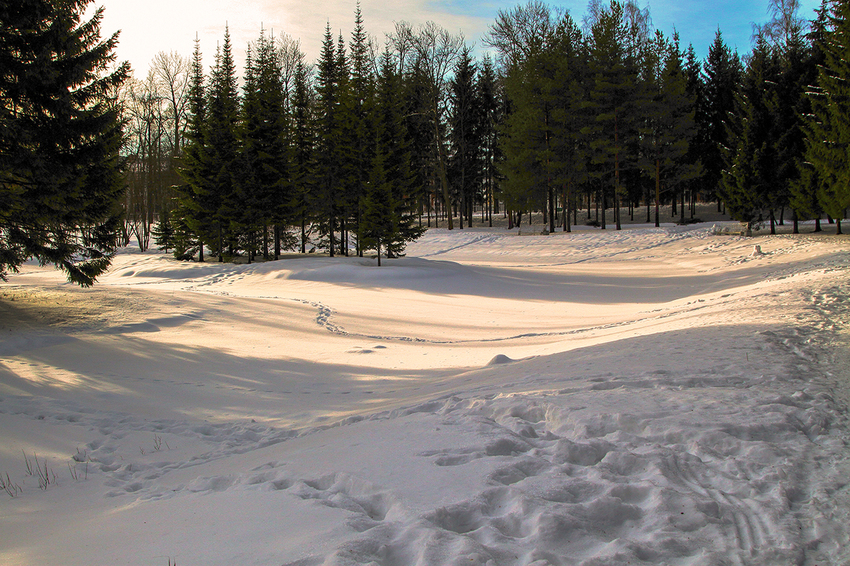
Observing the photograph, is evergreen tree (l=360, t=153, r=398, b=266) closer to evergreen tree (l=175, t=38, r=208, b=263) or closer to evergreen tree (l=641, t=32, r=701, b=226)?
evergreen tree (l=175, t=38, r=208, b=263)

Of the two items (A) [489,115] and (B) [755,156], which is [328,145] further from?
(A) [489,115]

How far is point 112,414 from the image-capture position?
6293 mm

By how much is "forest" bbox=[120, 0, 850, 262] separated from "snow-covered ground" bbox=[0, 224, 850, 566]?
14.5 m

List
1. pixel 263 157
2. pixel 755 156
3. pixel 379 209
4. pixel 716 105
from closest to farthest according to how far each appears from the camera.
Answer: pixel 379 209 → pixel 755 156 → pixel 263 157 → pixel 716 105

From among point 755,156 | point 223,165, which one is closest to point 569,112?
point 755,156

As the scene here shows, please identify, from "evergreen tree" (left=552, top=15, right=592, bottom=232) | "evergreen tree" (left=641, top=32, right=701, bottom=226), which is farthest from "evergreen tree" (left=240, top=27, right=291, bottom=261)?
"evergreen tree" (left=641, top=32, right=701, bottom=226)

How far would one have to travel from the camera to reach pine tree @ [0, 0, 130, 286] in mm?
10109

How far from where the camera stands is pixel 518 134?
35812 millimetres

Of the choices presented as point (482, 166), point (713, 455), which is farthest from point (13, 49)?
point (482, 166)

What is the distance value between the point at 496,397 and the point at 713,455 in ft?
6.94

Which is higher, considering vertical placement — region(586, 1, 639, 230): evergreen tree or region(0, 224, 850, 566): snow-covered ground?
region(586, 1, 639, 230): evergreen tree

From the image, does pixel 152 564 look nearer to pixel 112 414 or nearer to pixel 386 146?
pixel 112 414

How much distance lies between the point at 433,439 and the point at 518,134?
3469 cm

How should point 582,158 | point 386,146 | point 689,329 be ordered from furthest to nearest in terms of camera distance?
1. point 582,158
2. point 386,146
3. point 689,329
